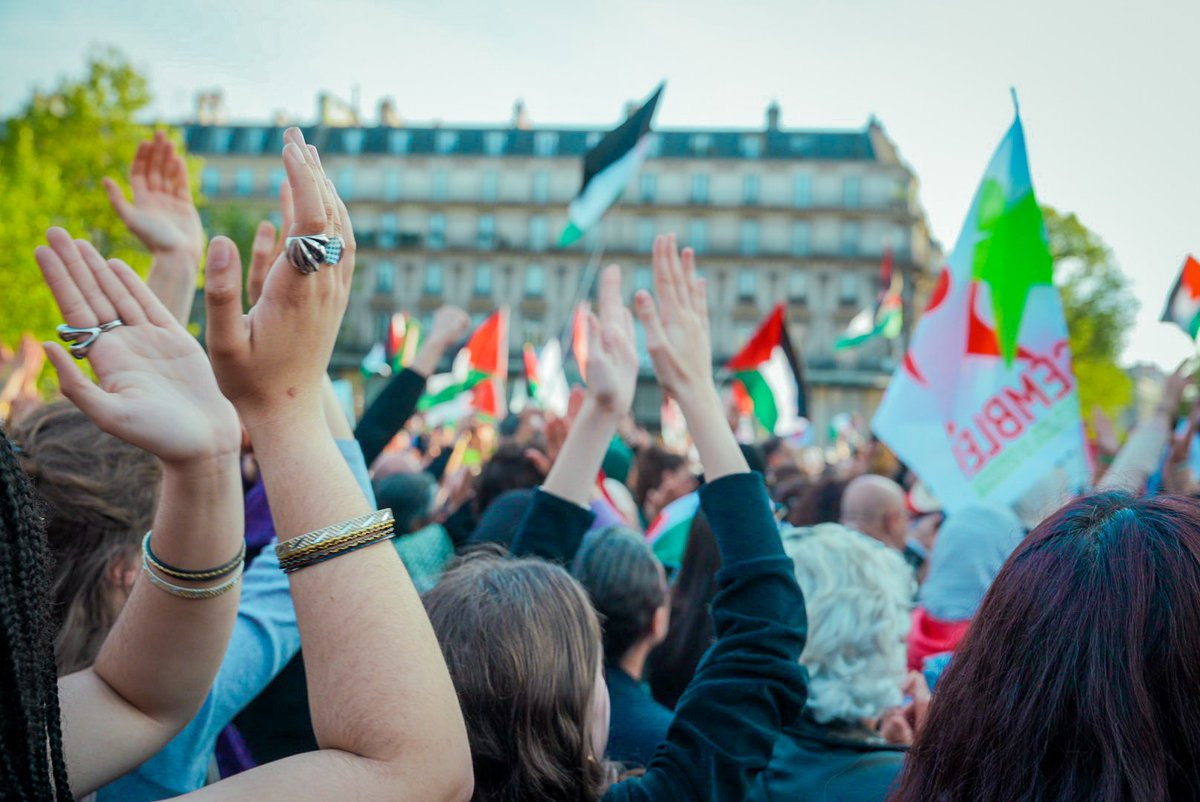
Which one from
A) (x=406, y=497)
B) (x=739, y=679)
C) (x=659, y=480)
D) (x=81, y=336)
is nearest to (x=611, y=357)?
(x=739, y=679)

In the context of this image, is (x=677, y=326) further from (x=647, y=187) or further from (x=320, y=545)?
(x=647, y=187)

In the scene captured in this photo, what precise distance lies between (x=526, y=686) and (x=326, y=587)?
2.18 ft

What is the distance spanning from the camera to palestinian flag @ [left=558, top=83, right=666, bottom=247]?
5652mm

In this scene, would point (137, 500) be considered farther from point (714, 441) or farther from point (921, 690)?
point (921, 690)

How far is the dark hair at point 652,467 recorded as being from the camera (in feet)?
21.8

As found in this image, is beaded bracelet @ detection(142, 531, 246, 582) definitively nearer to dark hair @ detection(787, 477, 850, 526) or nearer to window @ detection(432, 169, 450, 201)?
dark hair @ detection(787, 477, 850, 526)

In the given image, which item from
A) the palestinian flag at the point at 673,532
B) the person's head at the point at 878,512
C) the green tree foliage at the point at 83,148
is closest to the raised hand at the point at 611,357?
the palestinian flag at the point at 673,532

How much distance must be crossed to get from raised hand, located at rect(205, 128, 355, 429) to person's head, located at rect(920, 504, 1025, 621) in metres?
3.10

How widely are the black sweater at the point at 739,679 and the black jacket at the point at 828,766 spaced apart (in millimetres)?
294

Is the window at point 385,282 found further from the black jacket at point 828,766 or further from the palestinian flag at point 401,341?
the black jacket at point 828,766

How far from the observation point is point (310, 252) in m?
1.19

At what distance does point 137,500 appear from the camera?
2127 millimetres

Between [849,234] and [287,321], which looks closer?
[287,321]

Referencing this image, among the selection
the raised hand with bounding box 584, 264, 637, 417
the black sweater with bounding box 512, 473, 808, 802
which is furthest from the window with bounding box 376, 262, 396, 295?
the black sweater with bounding box 512, 473, 808, 802
